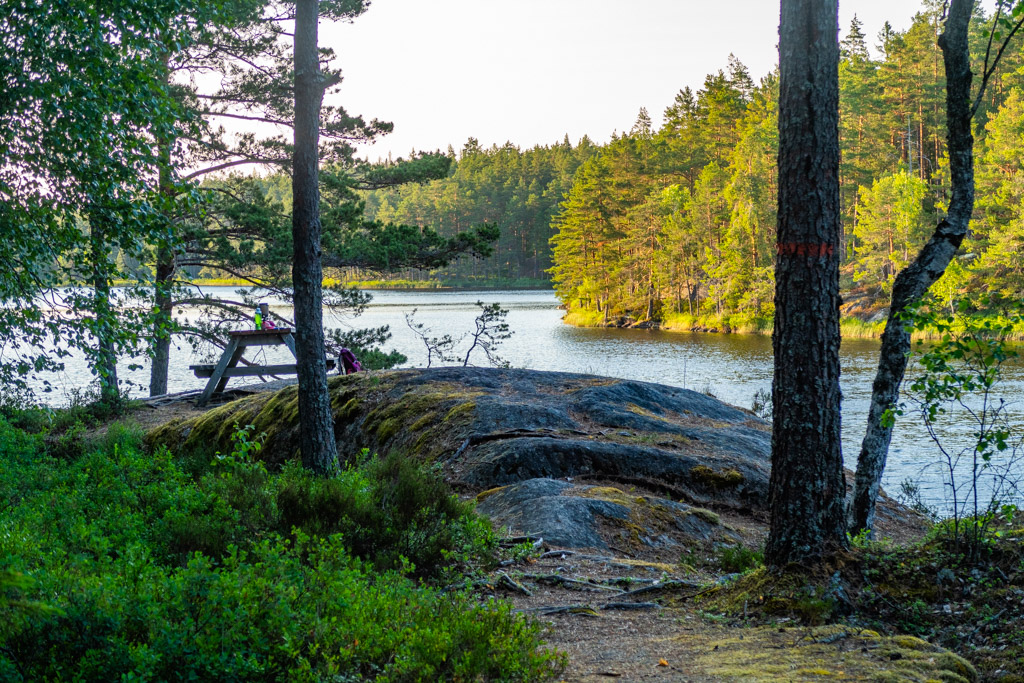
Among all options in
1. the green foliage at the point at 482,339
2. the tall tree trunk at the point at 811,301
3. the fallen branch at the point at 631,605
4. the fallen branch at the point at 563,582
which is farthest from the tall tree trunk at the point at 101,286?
the green foliage at the point at 482,339

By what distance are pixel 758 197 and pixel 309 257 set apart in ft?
142

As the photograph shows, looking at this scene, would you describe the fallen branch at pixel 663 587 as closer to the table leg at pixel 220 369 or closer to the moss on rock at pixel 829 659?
the moss on rock at pixel 829 659

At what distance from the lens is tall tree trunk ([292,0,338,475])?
742cm

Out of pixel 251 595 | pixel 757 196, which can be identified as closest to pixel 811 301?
pixel 251 595

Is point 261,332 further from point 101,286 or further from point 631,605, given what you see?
point 631,605

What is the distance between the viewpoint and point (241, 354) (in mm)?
13695

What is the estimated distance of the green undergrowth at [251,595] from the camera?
265 cm

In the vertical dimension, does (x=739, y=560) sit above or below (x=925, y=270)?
below

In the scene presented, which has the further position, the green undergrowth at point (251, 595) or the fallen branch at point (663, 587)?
the fallen branch at point (663, 587)

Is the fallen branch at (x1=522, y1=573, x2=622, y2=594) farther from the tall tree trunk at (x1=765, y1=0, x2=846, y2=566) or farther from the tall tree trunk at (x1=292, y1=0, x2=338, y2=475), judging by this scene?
the tall tree trunk at (x1=292, y1=0, x2=338, y2=475)

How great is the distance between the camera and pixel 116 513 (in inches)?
188

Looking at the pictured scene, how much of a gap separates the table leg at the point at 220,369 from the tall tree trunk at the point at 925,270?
1070 cm

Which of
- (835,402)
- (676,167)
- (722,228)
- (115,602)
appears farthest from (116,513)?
(676,167)

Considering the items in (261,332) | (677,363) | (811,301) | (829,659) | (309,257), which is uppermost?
(309,257)
